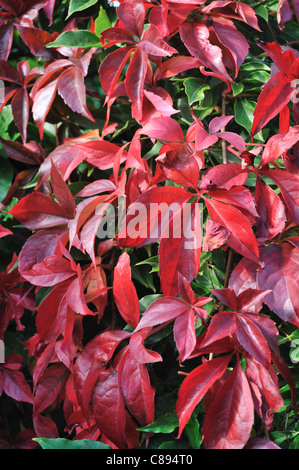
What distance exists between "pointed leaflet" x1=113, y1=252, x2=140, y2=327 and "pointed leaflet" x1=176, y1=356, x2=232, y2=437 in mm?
123

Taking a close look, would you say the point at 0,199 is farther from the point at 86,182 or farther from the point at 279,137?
the point at 279,137

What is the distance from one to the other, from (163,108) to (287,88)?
16cm

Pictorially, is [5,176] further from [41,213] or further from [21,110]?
[41,213]

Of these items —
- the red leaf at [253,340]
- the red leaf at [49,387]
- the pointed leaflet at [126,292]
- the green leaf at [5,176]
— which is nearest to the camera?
the red leaf at [253,340]

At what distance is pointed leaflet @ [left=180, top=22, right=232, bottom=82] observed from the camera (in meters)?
0.64

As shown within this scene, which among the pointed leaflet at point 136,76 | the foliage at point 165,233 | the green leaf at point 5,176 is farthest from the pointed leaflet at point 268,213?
the green leaf at point 5,176

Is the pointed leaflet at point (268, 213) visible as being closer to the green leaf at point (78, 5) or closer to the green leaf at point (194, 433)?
the green leaf at point (194, 433)

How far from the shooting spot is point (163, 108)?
2.04ft

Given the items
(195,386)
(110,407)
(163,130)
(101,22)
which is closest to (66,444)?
(110,407)

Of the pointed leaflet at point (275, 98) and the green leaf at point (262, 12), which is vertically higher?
the green leaf at point (262, 12)

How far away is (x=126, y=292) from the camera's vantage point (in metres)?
0.61

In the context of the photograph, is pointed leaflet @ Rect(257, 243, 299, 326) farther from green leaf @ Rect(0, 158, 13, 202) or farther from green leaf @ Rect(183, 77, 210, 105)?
green leaf @ Rect(0, 158, 13, 202)

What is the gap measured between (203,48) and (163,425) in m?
0.52

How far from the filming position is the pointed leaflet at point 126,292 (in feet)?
1.99
